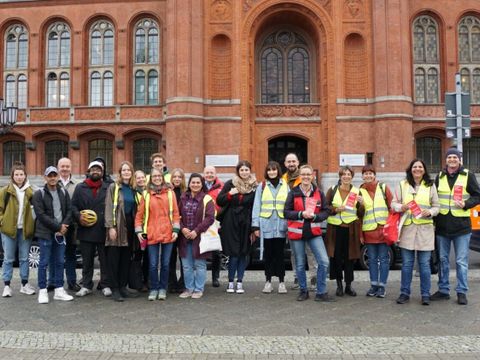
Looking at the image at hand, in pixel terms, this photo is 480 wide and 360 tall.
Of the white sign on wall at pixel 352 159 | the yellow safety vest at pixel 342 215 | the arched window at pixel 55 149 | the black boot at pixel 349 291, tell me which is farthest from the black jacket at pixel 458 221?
the arched window at pixel 55 149

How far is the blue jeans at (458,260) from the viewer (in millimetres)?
6512

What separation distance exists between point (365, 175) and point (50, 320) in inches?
191

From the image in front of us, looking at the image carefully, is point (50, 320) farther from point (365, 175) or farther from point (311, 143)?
point (311, 143)

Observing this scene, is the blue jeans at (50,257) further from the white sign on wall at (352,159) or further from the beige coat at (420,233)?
the white sign on wall at (352,159)

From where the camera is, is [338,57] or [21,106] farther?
[21,106]

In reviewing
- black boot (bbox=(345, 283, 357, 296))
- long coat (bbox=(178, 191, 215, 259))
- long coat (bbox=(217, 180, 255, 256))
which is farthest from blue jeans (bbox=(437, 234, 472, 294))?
long coat (bbox=(178, 191, 215, 259))

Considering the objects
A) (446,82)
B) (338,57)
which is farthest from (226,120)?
(446,82)

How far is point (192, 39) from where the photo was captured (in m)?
24.2

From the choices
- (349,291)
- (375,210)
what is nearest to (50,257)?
(349,291)

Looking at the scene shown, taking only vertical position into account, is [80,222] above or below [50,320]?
above

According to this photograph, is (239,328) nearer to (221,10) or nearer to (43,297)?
(43,297)

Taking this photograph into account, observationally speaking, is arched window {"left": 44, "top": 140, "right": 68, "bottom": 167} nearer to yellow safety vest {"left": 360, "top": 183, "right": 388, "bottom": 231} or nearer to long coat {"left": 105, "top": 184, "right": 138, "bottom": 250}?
long coat {"left": 105, "top": 184, "right": 138, "bottom": 250}

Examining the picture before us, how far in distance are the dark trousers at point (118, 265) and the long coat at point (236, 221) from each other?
1522 mm

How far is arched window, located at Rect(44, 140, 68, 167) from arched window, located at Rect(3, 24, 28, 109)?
2.80m
